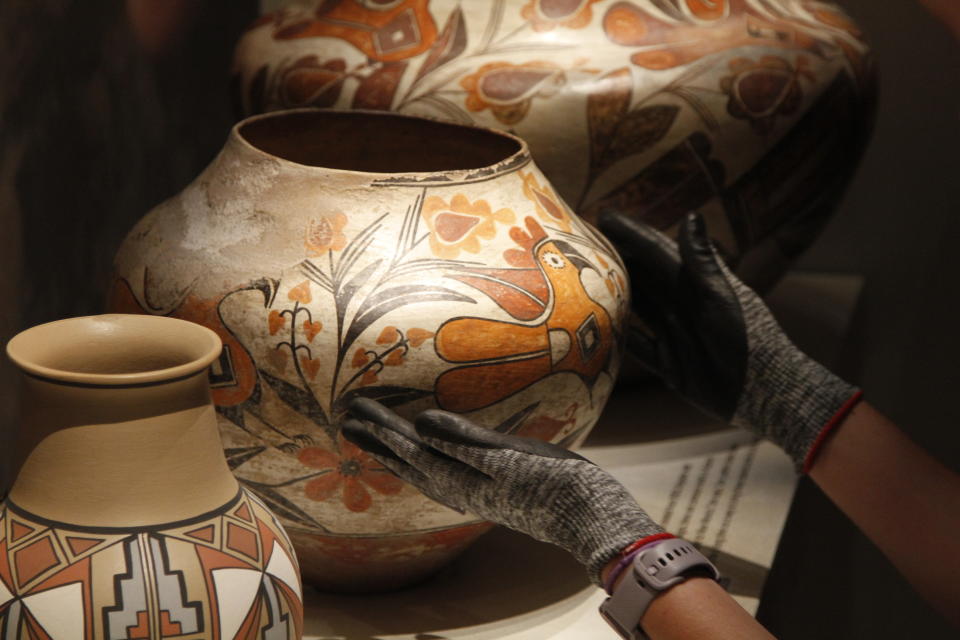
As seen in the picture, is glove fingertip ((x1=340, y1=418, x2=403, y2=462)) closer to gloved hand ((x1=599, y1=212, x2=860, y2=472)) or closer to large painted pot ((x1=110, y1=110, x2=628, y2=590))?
large painted pot ((x1=110, y1=110, x2=628, y2=590))

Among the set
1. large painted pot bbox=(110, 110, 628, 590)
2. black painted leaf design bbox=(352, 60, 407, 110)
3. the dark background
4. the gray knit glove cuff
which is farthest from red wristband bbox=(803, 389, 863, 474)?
black painted leaf design bbox=(352, 60, 407, 110)

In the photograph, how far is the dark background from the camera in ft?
4.05

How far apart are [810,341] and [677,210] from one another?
0.50m

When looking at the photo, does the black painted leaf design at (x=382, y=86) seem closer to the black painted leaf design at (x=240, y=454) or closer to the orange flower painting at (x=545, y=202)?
the orange flower painting at (x=545, y=202)

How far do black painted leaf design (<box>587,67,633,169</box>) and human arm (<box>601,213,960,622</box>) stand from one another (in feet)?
0.44

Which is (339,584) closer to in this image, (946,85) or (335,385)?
(335,385)

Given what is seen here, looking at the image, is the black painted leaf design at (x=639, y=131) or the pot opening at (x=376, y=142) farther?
the black painted leaf design at (x=639, y=131)

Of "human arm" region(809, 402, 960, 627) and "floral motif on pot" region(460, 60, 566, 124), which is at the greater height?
"floral motif on pot" region(460, 60, 566, 124)

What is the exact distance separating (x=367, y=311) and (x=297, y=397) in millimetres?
90

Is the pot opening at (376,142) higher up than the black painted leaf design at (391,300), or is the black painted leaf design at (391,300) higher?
the pot opening at (376,142)

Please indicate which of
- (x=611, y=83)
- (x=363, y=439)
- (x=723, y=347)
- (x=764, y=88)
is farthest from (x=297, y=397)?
(x=764, y=88)

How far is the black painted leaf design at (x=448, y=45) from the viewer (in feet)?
4.62

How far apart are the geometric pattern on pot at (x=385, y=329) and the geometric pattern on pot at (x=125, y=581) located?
0.22 metres

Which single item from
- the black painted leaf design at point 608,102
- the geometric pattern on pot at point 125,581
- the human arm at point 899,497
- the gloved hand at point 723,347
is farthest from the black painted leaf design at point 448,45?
the geometric pattern on pot at point 125,581
